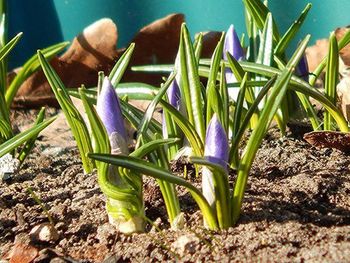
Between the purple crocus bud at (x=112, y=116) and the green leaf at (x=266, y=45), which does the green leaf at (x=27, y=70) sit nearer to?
the green leaf at (x=266, y=45)

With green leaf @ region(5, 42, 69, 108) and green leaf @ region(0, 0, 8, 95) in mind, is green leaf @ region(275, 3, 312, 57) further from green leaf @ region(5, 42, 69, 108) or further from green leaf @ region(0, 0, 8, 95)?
green leaf @ region(0, 0, 8, 95)

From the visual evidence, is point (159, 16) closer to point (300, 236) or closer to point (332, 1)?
point (332, 1)

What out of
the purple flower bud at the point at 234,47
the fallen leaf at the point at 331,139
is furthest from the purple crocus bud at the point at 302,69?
the fallen leaf at the point at 331,139

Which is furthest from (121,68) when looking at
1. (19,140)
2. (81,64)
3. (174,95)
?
(81,64)

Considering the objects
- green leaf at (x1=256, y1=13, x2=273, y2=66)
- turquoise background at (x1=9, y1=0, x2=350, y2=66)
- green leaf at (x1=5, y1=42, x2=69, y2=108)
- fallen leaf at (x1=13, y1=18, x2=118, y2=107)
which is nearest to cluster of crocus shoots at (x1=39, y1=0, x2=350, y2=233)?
green leaf at (x1=256, y1=13, x2=273, y2=66)

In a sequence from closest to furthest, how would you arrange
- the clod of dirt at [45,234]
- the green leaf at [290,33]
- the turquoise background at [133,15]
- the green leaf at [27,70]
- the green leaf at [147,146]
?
the green leaf at [147,146] < the clod of dirt at [45,234] < the green leaf at [290,33] < the green leaf at [27,70] < the turquoise background at [133,15]

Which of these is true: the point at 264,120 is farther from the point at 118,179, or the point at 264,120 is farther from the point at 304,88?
the point at 304,88

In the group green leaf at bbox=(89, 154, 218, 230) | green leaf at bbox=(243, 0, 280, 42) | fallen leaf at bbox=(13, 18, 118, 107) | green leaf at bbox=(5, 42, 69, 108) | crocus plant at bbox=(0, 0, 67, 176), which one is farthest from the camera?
fallen leaf at bbox=(13, 18, 118, 107)
